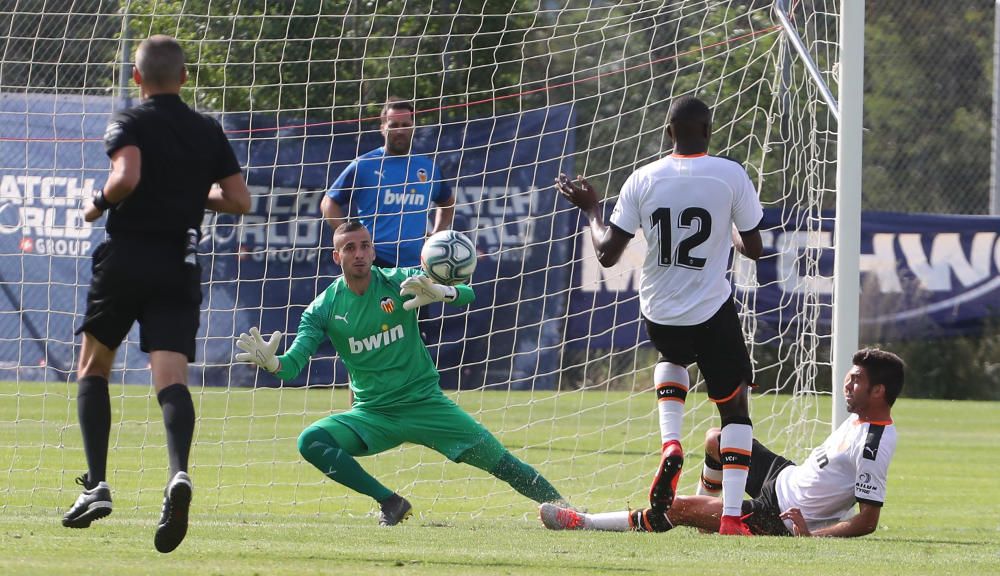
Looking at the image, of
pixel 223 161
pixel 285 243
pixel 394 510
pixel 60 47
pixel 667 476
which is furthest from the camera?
pixel 285 243

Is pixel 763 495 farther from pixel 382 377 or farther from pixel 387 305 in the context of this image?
pixel 387 305

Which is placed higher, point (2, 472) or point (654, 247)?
point (654, 247)

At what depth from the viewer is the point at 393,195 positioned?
32.1 ft

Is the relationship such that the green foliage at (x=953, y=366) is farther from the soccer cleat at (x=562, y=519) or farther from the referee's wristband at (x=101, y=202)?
the referee's wristband at (x=101, y=202)

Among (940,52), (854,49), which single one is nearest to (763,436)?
(854,49)

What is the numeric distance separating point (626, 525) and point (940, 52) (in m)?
17.0

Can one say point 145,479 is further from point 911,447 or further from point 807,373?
point 911,447

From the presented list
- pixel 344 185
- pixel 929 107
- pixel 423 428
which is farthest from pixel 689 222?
pixel 929 107

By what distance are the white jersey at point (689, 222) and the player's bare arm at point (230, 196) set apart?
1.83 m

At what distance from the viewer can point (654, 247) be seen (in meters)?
6.75

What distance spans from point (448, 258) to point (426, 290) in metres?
0.20

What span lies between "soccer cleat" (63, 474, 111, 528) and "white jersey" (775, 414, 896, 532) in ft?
10.5

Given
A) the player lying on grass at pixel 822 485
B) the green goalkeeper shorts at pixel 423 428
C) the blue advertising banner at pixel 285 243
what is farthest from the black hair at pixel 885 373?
the blue advertising banner at pixel 285 243

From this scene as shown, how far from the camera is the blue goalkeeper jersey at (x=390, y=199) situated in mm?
9562
